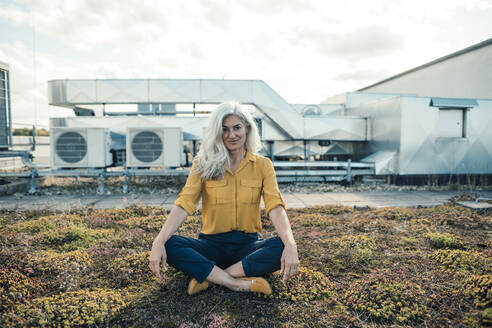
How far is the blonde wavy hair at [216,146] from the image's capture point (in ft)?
7.76

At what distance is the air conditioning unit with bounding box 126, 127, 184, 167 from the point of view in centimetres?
732

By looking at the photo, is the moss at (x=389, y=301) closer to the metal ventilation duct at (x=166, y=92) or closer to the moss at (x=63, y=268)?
the moss at (x=63, y=268)

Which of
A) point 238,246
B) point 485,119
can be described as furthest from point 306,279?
point 485,119

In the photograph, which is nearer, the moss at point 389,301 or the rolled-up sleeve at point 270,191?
the moss at point 389,301

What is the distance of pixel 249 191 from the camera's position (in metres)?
2.43

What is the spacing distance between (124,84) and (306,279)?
26.9ft

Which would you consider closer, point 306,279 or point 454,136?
point 306,279

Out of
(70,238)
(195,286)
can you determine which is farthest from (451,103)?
(70,238)

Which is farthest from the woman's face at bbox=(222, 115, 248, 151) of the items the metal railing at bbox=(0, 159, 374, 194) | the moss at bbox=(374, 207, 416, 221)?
the metal railing at bbox=(0, 159, 374, 194)

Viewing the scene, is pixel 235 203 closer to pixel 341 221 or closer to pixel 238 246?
pixel 238 246

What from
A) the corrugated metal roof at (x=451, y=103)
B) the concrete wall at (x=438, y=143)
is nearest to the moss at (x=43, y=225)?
the concrete wall at (x=438, y=143)

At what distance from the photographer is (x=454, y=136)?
8320mm

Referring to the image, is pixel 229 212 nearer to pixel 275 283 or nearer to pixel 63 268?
pixel 275 283

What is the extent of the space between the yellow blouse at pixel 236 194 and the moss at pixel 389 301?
0.93 meters
